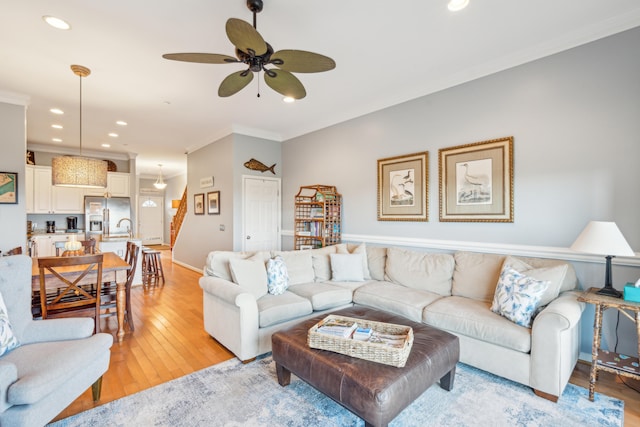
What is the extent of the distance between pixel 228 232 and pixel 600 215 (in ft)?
16.6

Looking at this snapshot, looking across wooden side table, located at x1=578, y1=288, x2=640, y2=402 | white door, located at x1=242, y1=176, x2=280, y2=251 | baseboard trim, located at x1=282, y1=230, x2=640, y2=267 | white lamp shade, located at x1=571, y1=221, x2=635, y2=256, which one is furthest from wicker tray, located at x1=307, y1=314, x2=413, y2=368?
white door, located at x1=242, y1=176, x2=280, y2=251

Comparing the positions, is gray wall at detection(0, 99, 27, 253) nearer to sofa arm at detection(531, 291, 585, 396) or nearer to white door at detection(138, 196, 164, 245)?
sofa arm at detection(531, 291, 585, 396)

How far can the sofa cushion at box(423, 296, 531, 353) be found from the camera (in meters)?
2.26

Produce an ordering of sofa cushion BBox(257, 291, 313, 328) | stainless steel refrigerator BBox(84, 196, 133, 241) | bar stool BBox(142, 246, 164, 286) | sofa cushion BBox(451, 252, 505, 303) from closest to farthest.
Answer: sofa cushion BBox(257, 291, 313, 328) < sofa cushion BBox(451, 252, 505, 303) < bar stool BBox(142, 246, 164, 286) < stainless steel refrigerator BBox(84, 196, 133, 241)

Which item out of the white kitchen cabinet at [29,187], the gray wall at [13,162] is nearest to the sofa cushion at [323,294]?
the gray wall at [13,162]

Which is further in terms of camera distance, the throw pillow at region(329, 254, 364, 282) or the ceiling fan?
the throw pillow at region(329, 254, 364, 282)

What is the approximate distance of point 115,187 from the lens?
24.2 ft

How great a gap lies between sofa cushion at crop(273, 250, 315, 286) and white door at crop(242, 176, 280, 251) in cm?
203

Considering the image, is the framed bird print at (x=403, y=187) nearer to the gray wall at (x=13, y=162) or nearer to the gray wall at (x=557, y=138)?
the gray wall at (x=557, y=138)

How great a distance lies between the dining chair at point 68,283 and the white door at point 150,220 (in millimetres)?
9751

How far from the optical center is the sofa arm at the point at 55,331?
2008 mm

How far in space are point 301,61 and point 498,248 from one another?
269 centimetres

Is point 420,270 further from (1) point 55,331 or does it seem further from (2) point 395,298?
(1) point 55,331

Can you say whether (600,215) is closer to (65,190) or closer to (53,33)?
(53,33)
